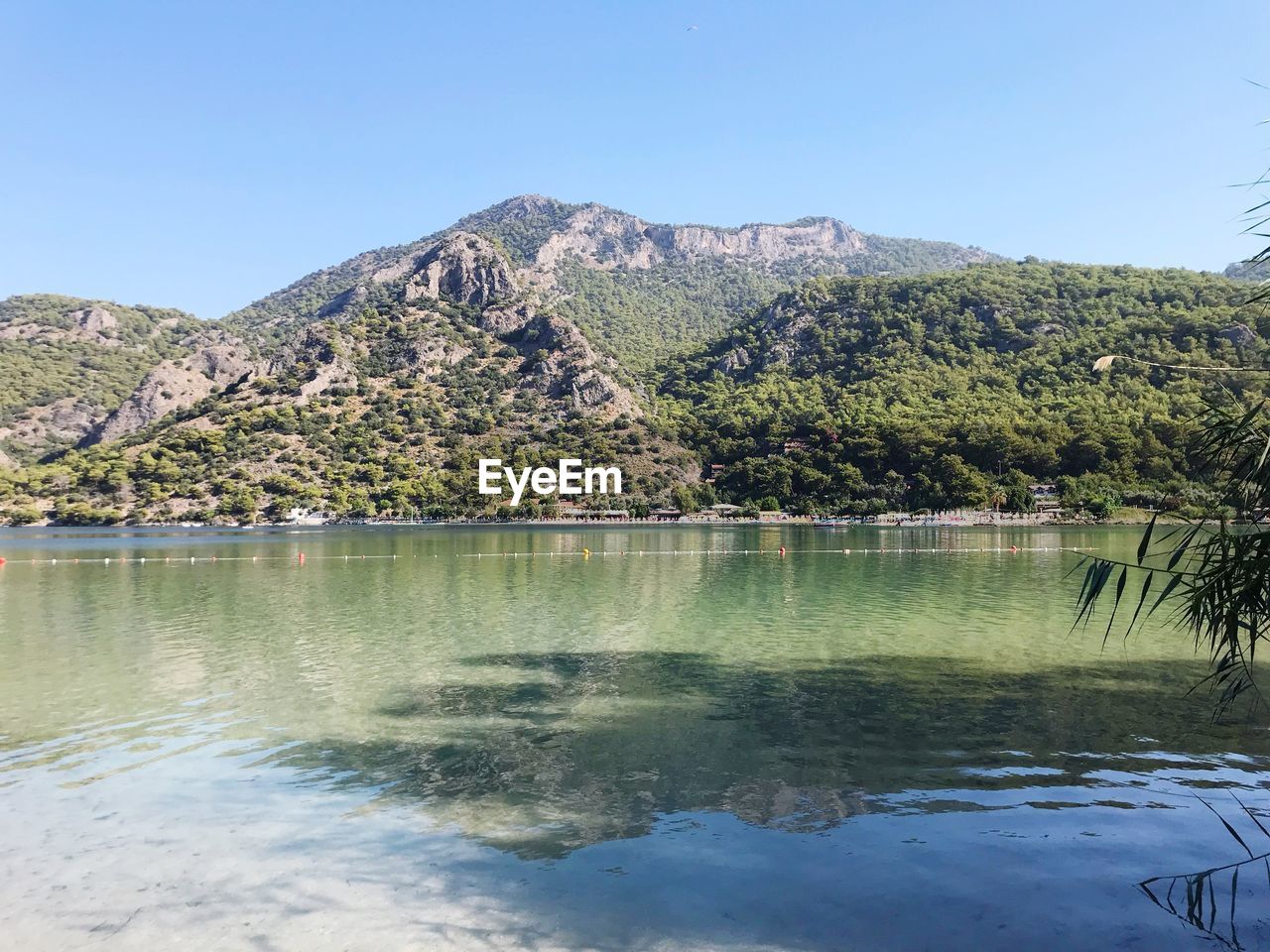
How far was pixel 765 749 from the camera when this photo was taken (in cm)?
1305

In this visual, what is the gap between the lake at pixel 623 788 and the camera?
25.0 feet

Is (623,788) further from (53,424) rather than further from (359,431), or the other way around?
(53,424)

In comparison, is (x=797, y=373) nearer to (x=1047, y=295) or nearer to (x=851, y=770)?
(x=1047, y=295)

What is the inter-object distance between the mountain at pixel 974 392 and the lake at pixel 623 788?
298 ft

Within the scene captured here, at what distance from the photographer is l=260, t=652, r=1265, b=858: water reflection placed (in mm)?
10531

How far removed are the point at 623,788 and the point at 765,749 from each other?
2.86 metres

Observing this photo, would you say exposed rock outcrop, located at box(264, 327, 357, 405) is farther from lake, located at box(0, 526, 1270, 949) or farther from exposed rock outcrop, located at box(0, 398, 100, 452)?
lake, located at box(0, 526, 1270, 949)

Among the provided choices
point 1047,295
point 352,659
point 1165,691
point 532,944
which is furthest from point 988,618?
point 1047,295

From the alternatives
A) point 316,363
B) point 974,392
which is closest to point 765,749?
point 974,392

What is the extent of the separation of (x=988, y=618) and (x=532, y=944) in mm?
23876

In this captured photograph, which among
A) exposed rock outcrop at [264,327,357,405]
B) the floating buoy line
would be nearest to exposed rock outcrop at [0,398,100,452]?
exposed rock outcrop at [264,327,357,405]

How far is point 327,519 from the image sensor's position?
135 meters

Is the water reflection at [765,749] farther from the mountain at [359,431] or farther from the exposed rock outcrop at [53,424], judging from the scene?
the exposed rock outcrop at [53,424]

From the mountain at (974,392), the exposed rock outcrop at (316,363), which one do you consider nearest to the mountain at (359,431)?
the exposed rock outcrop at (316,363)
